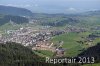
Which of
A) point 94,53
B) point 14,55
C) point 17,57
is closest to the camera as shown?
point 94,53

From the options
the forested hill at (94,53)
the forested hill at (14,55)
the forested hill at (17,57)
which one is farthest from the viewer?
the forested hill at (14,55)

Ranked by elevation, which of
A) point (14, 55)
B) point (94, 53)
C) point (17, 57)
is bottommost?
point (17, 57)

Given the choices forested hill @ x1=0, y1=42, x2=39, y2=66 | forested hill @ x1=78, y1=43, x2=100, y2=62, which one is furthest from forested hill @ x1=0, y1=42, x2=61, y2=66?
forested hill @ x1=78, y1=43, x2=100, y2=62

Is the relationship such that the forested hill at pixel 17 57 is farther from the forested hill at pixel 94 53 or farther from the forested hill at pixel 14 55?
the forested hill at pixel 94 53

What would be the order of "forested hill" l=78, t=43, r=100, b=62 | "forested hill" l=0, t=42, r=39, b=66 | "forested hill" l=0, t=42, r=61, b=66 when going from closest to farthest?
"forested hill" l=0, t=42, r=61, b=66
"forested hill" l=78, t=43, r=100, b=62
"forested hill" l=0, t=42, r=39, b=66

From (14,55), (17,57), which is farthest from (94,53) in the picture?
(14,55)

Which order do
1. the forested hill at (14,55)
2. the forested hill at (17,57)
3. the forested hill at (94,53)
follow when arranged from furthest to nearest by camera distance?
the forested hill at (14,55) → the forested hill at (94,53) → the forested hill at (17,57)

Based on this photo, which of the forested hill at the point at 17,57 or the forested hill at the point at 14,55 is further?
the forested hill at the point at 14,55

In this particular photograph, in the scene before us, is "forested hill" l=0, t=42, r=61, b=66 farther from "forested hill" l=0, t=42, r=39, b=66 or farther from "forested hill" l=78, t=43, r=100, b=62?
"forested hill" l=78, t=43, r=100, b=62

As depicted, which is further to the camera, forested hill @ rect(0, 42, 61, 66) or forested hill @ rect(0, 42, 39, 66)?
forested hill @ rect(0, 42, 39, 66)

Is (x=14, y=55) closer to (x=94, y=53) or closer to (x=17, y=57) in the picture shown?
(x=17, y=57)

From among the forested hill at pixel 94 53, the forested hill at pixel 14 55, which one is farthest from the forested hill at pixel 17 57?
the forested hill at pixel 94 53

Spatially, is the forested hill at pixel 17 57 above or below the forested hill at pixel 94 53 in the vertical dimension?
below
